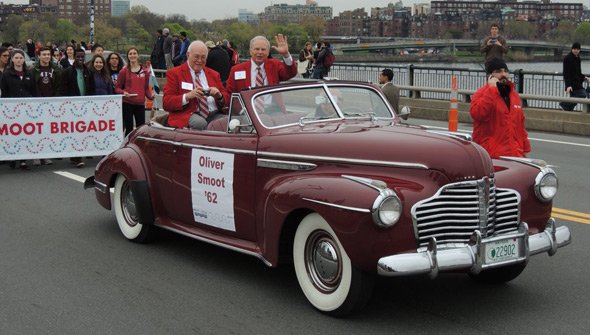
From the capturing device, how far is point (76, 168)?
15.1 meters

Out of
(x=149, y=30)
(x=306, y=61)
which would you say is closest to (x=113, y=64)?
(x=306, y=61)

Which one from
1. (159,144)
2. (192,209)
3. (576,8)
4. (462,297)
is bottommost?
(462,297)

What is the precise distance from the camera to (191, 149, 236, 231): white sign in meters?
7.80

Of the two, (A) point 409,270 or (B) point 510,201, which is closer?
(A) point 409,270

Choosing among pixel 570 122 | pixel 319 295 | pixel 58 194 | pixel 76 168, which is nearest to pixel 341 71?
pixel 570 122

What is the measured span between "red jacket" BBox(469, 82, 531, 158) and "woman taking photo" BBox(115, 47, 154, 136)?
25.6ft

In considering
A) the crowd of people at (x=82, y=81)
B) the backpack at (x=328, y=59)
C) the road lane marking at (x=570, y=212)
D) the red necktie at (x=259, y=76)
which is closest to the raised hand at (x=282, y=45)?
the red necktie at (x=259, y=76)

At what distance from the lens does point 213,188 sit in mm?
7988

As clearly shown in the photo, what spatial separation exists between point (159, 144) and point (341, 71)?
23914 mm

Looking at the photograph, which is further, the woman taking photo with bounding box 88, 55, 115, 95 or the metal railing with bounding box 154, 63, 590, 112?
the metal railing with bounding box 154, 63, 590, 112

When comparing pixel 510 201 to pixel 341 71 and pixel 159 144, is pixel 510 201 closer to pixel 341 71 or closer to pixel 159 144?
pixel 159 144

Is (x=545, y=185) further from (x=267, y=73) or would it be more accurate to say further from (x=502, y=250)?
(x=267, y=73)

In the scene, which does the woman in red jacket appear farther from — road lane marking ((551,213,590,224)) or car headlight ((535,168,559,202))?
car headlight ((535,168,559,202))

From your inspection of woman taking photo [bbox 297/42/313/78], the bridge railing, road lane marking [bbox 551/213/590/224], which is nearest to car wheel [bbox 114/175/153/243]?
road lane marking [bbox 551/213/590/224]
